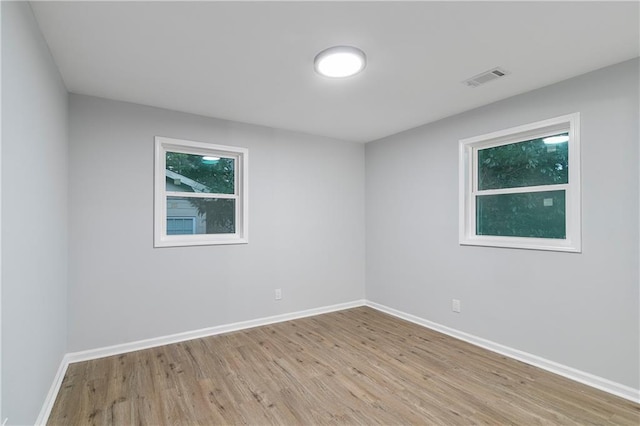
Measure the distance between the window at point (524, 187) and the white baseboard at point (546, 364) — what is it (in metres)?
0.99

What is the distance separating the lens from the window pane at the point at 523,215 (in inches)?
112

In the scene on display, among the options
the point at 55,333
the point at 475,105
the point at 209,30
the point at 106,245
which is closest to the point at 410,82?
the point at 475,105

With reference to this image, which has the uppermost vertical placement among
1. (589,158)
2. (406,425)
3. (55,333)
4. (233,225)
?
(589,158)

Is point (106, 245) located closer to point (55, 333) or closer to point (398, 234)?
point (55, 333)

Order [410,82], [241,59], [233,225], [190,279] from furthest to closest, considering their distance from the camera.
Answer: [233,225] < [190,279] < [410,82] < [241,59]

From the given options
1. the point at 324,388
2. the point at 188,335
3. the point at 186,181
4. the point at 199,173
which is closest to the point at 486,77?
the point at 324,388

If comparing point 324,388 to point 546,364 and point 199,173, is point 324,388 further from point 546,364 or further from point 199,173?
point 199,173

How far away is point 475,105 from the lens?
3.30m

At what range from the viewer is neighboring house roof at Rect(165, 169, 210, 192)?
139 inches

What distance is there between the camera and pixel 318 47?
2.20m

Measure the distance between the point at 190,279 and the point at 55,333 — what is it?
124 centimetres

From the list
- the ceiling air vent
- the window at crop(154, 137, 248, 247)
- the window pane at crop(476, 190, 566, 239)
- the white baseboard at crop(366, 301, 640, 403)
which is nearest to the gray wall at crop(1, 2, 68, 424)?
the window at crop(154, 137, 248, 247)

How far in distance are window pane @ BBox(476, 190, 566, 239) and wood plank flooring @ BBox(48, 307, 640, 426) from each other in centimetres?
122

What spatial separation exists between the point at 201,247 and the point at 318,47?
2.47m
